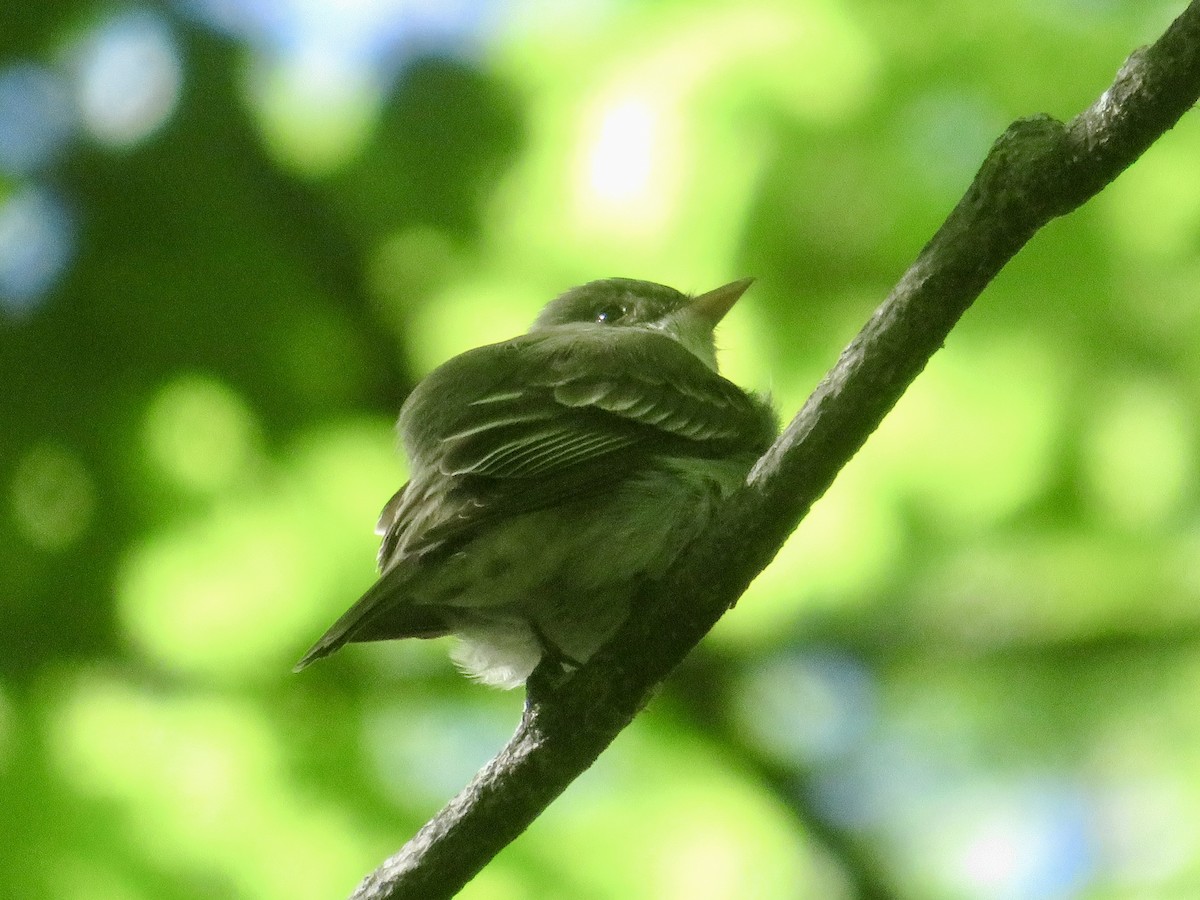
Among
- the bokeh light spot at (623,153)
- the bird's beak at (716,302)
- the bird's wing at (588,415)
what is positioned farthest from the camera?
the bokeh light spot at (623,153)

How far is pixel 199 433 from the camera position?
558cm

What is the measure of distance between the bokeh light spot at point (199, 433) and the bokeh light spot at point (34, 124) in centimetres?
112

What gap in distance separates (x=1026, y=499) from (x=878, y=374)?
10.1 feet

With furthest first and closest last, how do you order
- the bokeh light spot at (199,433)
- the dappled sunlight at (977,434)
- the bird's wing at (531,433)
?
the bokeh light spot at (199,433) < the dappled sunlight at (977,434) < the bird's wing at (531,433)

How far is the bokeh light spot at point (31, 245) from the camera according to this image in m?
5.62

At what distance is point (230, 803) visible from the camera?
206 inches

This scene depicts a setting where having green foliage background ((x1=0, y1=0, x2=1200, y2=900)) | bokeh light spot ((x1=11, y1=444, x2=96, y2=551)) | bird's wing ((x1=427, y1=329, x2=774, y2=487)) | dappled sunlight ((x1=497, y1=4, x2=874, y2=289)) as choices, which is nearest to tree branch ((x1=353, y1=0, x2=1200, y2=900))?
bird's wing ((x1=427, y1=329, x2=774, y2=487))

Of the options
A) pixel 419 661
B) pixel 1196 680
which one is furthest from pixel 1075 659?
pixel 419 661

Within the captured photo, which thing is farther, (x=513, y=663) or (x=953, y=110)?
(x=953, y=110)

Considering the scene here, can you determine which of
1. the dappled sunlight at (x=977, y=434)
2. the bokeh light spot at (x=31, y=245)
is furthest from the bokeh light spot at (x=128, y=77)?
the dappled sunlight at (x=977, y=434)

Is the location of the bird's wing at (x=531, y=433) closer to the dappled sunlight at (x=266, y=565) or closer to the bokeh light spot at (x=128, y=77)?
the dappled sunlight at (x=266, y=565)

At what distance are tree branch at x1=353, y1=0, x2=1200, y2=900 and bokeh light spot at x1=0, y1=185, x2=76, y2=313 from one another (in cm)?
369

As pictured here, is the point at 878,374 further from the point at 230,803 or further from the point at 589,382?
the point at 230,803

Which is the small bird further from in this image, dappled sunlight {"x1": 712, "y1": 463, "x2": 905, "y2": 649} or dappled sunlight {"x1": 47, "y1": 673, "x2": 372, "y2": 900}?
dappled sunlight {"x1": 47, "y1": 673, "x2": 372, "y2": 900}
